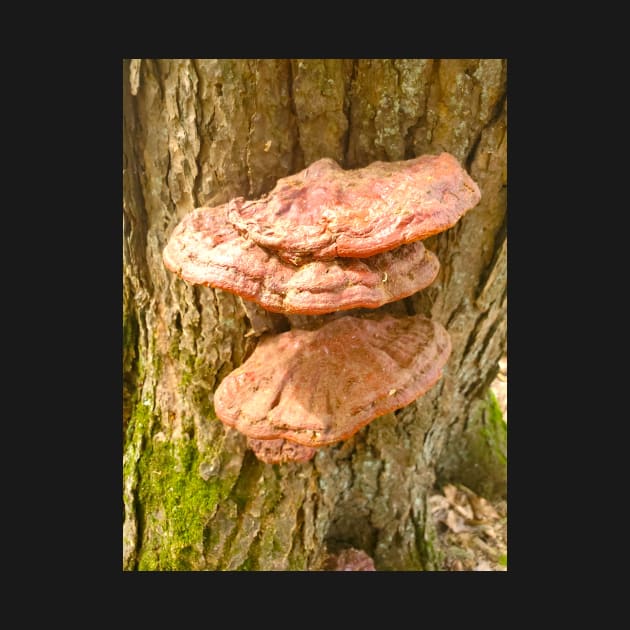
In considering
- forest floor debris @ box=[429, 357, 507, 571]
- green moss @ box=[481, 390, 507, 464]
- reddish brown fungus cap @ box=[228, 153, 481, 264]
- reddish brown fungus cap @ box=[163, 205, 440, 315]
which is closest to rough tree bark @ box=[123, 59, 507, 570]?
reddish brown fungus cap @ box=[228, 153, 481, 264]

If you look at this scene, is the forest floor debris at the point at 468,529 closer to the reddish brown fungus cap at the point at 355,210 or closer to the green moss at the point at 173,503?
the green moss at the point at 173,503

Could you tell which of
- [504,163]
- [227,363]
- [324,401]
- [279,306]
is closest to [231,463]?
[227,363]

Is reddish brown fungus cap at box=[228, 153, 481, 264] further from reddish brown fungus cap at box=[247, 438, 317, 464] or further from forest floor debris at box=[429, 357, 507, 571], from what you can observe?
forest floor debris at box=[429, 357, 507, 571]

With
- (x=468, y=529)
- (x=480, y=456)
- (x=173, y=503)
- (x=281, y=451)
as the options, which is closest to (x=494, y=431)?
(x=480, y=456)

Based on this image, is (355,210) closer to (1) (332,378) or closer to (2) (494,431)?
(1) (332,378)

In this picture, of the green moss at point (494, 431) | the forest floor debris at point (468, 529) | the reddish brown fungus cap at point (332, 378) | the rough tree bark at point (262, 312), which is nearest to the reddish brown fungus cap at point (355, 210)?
the rough tree bark at point (262, 312)

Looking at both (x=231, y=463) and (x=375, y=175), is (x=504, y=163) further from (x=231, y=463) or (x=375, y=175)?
(x=231, y=463)
